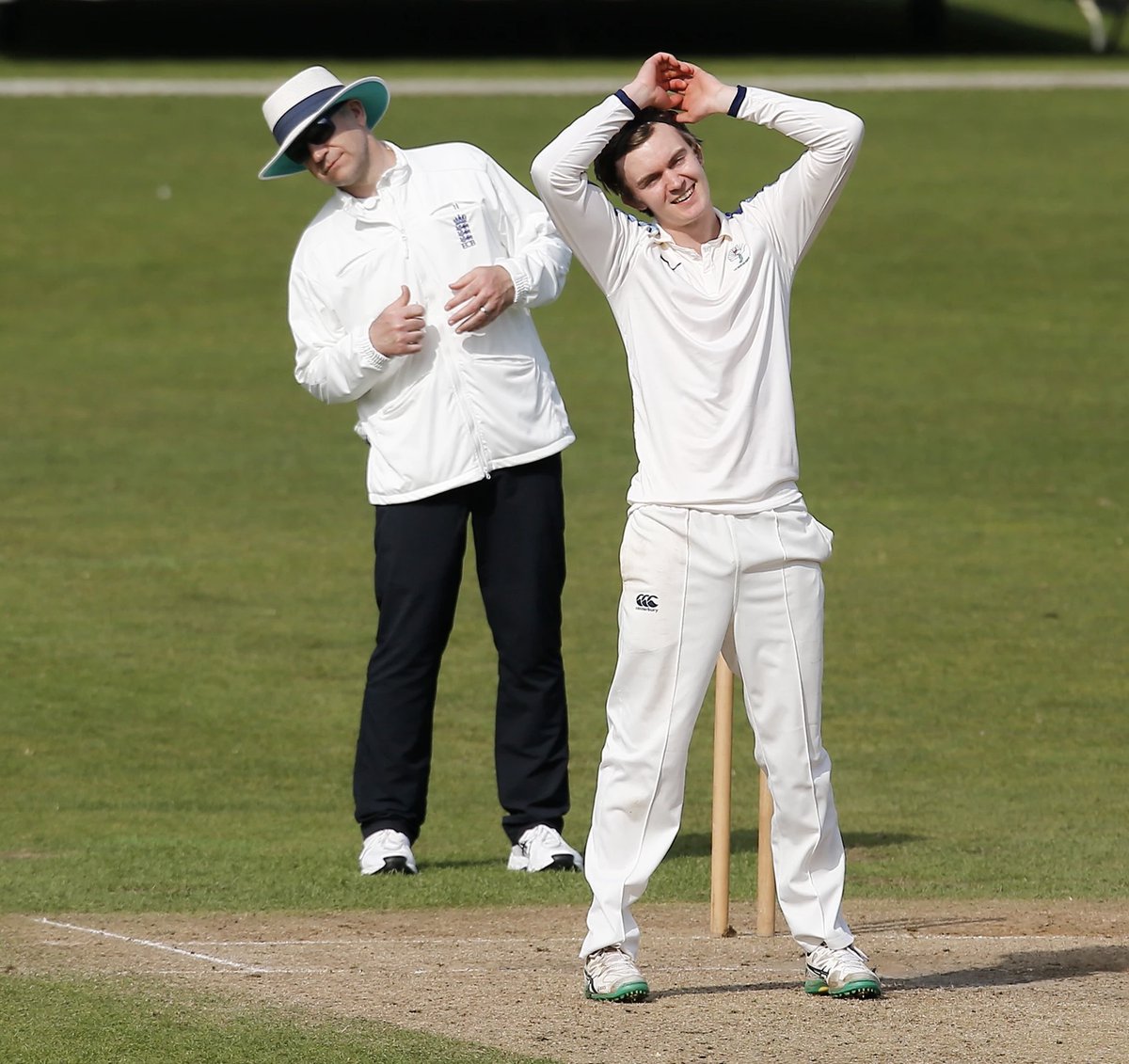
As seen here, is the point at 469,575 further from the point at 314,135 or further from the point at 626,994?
the point at 626,994

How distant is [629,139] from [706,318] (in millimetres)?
487

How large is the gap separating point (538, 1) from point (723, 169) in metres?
13.2

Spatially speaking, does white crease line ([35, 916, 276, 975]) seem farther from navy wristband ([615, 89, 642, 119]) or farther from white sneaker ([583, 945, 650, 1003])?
navy wristband ([615, 89, 642, 119])

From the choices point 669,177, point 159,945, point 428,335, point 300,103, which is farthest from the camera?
point 428,335

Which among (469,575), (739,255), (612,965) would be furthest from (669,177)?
(469,575)

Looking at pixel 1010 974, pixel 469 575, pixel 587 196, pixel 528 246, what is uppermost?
pixel 587 196

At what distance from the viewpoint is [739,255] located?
17.5 feet

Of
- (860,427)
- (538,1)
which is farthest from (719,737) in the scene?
(538,1)

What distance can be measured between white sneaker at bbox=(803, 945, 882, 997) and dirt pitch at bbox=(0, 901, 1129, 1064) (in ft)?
0.12

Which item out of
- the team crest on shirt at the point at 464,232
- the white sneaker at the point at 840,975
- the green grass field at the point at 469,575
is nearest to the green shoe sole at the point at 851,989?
the white sneaker at the point at 840,975

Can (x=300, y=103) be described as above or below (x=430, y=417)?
above

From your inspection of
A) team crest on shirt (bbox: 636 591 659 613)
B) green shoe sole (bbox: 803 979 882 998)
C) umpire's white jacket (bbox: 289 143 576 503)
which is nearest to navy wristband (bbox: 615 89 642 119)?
team crest on shirt (bbox: 636 591 659 613)

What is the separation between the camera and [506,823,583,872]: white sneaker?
7.41 metres

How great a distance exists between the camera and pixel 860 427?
17.7 metres
